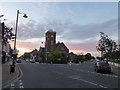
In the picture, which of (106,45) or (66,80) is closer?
(66,80)

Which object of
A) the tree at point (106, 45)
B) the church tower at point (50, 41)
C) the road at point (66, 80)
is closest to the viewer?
the road at point (66, 80)

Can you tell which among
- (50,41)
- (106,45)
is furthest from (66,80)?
(50,41)

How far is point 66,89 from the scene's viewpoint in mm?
13523

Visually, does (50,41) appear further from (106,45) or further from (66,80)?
(66,80)

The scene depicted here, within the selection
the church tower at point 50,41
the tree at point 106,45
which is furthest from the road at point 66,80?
the church tower at point 50,41

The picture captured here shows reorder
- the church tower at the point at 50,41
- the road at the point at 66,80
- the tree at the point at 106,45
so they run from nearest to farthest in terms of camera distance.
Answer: the road at the point at 66,80
the tree at the point at 106,45
the church tower at the point at 50,41

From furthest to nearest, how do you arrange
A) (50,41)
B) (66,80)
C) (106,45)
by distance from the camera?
(50,41)
(106,45)
(66,80)

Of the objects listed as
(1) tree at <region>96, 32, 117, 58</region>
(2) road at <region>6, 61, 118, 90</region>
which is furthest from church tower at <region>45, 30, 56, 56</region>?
(2) road at <region>6, 61, 118, 90</region>

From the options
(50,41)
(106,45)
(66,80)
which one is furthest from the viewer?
(50,41)

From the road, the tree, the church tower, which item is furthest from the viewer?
the church tower

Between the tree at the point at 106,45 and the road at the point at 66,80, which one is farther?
the tree at the point at 106,45

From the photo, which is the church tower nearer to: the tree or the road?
the tree

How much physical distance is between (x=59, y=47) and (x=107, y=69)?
12155 centimetres

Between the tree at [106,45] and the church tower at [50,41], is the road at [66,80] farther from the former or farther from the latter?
the church tower at [50,41]
